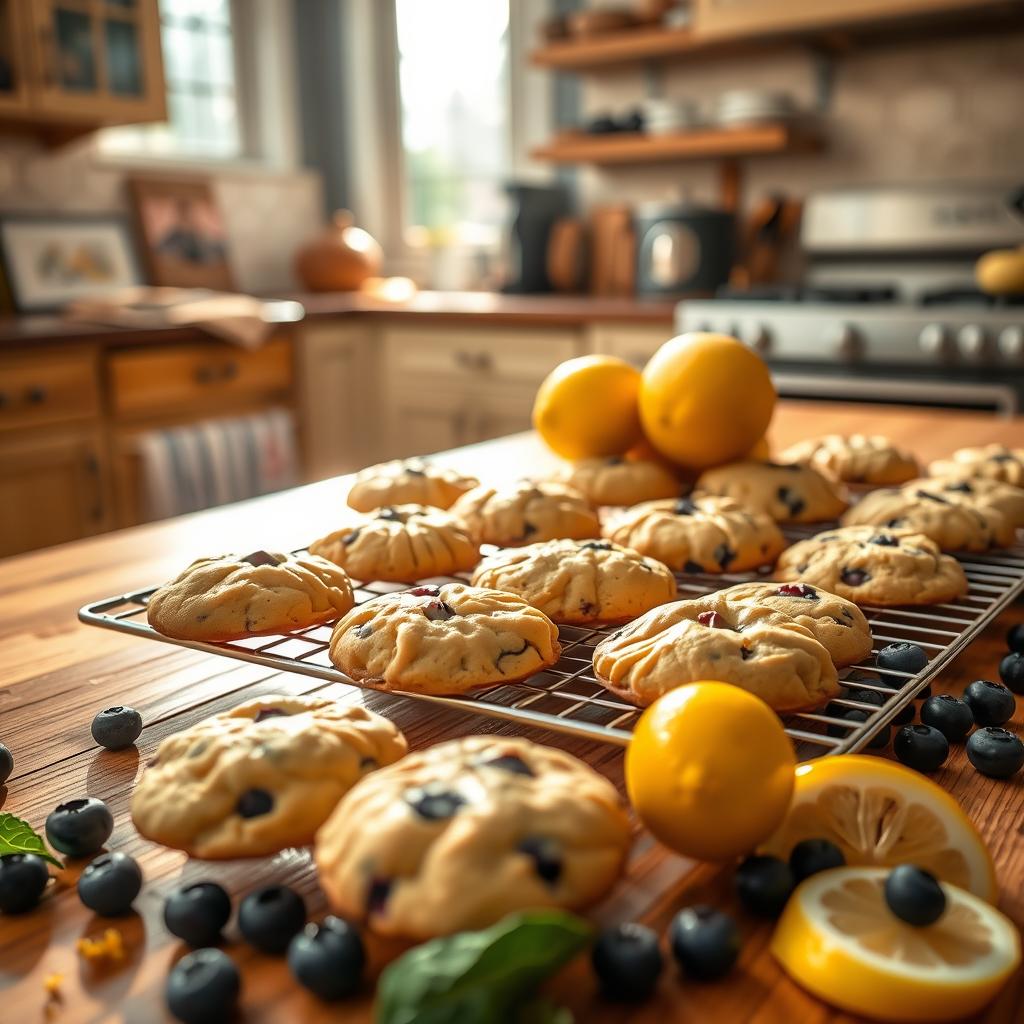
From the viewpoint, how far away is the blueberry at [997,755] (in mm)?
696

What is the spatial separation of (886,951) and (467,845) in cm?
20

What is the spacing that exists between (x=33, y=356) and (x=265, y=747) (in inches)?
95.0

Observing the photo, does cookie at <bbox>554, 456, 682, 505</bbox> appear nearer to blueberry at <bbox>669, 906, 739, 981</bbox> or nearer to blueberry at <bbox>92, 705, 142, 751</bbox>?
blueberry at <bbox>92, 705, 142, 751</bbox>

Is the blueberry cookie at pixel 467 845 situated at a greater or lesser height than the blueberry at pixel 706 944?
greater

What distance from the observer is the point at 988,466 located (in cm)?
136

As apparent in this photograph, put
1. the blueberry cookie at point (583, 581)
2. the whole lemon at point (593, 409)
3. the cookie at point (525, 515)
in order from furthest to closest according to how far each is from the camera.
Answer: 1. the whole lemon at point (593, 409)
2. the cookie at point (525, 515)
3. the blueberry cookie at point (583, 581)

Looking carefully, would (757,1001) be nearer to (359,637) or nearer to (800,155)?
(359,637)

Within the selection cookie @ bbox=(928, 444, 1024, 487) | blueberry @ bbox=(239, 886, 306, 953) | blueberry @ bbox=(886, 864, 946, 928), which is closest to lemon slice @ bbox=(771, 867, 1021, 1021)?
blueberry @ bbox=(886, 864, 946, 928)

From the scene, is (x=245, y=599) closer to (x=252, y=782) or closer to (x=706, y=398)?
(x=252, y=782)

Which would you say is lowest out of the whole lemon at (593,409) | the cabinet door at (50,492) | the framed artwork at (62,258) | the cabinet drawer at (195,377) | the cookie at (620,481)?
the cabinet door at (50,492)

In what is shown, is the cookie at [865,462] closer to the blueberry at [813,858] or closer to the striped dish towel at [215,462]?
the blueberry at [813,858]

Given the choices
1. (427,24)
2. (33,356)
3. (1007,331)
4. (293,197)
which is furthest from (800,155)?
(33,356)

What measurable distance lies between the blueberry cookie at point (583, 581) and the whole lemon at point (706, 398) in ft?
1.06

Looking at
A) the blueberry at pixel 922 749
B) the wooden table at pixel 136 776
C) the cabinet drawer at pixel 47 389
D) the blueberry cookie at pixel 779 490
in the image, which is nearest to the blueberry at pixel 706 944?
the wooden table at pixel 136 776
